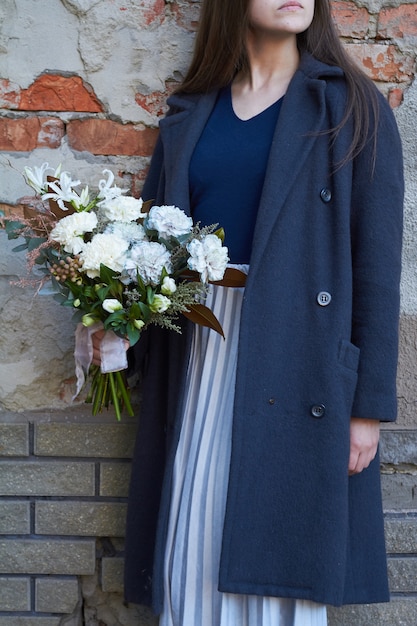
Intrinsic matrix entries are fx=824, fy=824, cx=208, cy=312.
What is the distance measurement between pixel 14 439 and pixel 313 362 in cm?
113

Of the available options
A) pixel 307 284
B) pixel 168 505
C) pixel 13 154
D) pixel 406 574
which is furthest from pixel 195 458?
pixel 13 154

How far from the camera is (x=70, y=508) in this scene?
2.77 m

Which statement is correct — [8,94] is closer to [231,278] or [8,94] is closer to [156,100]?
[156,100]

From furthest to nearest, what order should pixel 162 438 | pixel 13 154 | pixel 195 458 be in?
1. pixel 13 154
2. pixel 162 438
3. pixel 195 458

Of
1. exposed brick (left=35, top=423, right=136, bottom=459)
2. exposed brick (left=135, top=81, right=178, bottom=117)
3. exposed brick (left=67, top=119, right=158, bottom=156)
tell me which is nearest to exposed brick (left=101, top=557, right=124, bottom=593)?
exposed brick (left=35, top=423, right=136, bottom=459)

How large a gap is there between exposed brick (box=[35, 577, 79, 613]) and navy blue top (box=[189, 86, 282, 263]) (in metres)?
1.28

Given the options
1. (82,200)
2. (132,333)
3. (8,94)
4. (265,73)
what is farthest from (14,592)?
(265,73)

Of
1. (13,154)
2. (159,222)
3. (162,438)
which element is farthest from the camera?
(13,154)

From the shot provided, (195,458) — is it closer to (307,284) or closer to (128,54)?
(307,284)

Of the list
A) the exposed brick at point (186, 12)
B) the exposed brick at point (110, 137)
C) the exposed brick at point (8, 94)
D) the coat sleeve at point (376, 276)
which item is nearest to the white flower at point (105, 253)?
the coat sleeve at point (376, 276)

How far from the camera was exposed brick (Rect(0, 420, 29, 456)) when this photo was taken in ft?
9.04

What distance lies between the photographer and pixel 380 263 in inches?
86.8

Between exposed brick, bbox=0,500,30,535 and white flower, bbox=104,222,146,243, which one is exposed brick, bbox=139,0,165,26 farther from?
exposed brick, bbox=0,500,30,535

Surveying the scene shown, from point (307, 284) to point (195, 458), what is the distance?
57cm
